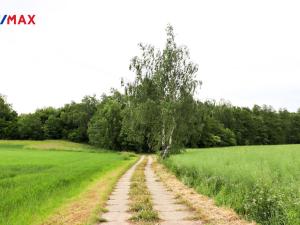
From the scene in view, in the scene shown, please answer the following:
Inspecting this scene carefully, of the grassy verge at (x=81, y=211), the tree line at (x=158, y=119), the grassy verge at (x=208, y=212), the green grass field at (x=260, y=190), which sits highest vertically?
the tree line at (x=158, y=119)

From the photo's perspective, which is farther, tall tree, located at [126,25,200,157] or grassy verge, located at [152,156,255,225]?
tall tree, located at [126,25,200,157]

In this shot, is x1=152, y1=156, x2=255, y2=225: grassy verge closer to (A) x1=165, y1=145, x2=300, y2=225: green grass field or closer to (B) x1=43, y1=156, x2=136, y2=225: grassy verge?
(A) x1=165, y1=145, x2=300, y2=225: green grass field

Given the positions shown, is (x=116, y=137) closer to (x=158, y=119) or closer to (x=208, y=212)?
(x=158, y=119)

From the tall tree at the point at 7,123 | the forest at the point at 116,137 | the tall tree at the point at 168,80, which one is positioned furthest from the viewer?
the tall tree at the point at 7,123

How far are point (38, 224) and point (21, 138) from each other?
109 m

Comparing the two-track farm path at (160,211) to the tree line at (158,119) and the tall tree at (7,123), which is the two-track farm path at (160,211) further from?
the tall tree at (7,123)

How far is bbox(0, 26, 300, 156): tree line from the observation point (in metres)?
44.5

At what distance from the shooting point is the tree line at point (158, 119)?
1753 inches

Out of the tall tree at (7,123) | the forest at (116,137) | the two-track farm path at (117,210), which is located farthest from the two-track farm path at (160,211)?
the tall tree at (7,123)

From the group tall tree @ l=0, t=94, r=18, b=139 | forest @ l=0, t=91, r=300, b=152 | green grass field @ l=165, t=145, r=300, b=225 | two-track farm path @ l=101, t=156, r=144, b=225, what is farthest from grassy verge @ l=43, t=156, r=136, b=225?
tall tree @ l=0, t=94, r=18, b=139

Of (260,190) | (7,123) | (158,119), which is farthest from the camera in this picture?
(7,123)

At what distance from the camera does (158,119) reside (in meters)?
44.7

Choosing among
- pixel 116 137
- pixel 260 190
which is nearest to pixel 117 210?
pixel 260 190

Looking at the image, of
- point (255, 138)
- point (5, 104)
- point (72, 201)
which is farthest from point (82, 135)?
point (72, 201)
